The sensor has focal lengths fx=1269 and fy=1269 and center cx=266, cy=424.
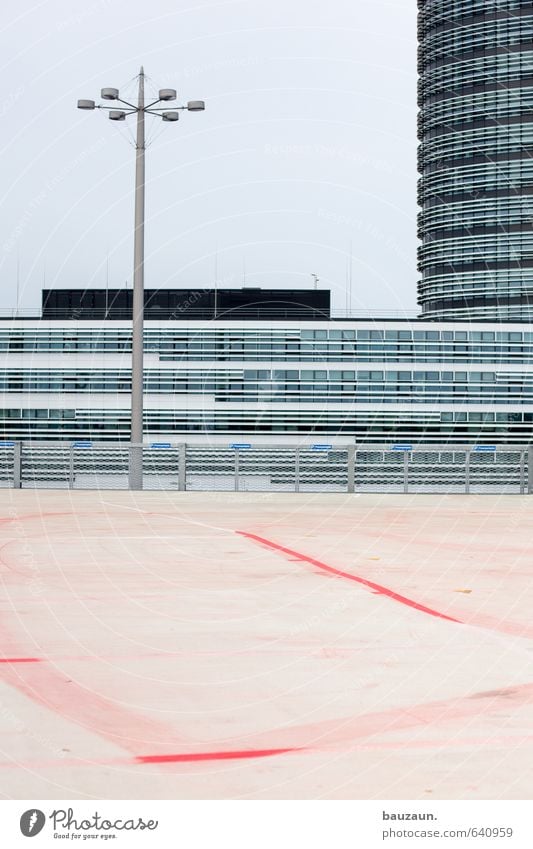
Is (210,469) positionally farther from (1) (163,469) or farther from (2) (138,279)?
(2) (138,279)

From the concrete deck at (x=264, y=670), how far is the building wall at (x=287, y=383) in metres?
120

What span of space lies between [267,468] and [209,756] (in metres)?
27.0

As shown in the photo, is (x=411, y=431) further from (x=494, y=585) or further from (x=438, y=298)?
(x=494, y=585)

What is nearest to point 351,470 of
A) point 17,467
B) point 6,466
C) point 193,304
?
point 17,467

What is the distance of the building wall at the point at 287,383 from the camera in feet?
446

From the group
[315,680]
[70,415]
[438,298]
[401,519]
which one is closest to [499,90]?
[438,298]

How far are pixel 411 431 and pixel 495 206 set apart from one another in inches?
1665

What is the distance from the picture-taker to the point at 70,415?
141m

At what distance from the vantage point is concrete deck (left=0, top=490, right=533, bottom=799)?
5605 mm

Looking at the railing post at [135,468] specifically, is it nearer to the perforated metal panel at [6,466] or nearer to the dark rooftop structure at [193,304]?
the perforated metal panel at [6,466]

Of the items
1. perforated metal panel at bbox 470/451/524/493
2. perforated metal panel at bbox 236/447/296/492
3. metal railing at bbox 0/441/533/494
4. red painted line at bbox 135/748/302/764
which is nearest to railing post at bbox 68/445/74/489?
metal railing at bbox 0/441/533/494

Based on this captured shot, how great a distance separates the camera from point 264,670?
791 cm

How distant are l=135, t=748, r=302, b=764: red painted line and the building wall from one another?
12791 cm

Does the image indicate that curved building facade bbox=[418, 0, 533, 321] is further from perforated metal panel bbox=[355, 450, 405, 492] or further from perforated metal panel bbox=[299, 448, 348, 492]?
perforated metal panel bbox=[299, 448, 348, 492]
